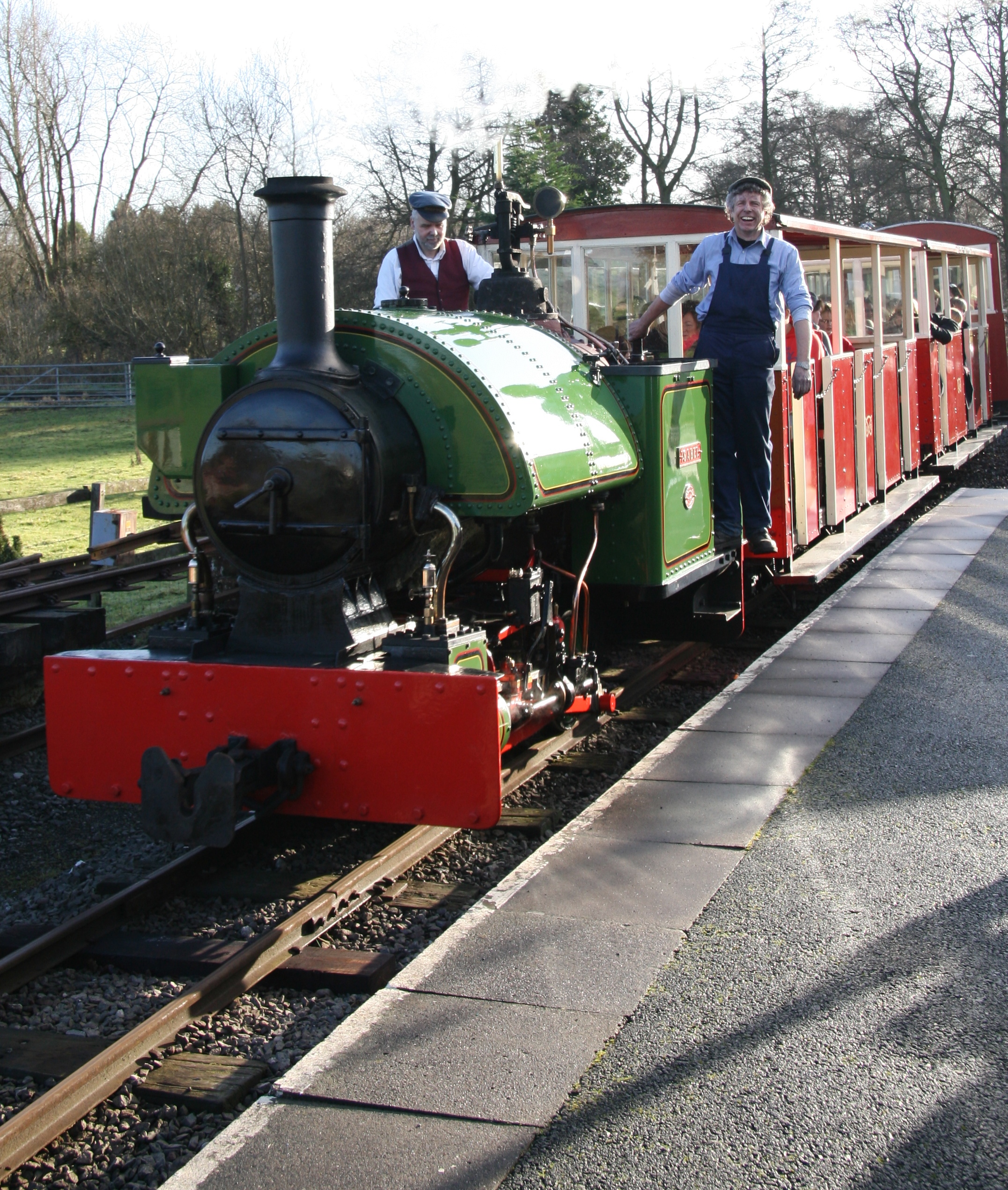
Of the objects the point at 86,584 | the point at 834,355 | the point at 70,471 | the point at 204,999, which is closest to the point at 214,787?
the point at 204,999

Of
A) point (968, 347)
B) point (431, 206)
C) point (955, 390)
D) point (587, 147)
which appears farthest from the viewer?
point (587, 147)

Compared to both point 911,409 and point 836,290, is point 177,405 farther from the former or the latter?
point 911,409

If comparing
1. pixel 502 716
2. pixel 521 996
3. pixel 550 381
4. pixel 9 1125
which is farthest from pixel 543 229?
pixel 9 1125

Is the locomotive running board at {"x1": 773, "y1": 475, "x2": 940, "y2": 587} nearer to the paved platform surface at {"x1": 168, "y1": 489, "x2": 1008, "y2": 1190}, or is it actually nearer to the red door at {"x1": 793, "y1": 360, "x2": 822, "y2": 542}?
the red door at {"x1": 793, "y1": 360, "x2": 822, "y2": 542}

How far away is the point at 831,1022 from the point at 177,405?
318 cm

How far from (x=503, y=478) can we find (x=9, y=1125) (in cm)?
240

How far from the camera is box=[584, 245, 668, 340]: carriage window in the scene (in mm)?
7840

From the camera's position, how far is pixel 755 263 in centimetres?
632

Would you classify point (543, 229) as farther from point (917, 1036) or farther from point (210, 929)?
point (917, 1036)

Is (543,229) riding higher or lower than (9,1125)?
higher

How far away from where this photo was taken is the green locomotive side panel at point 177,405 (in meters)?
4.66

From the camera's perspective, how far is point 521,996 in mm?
3113

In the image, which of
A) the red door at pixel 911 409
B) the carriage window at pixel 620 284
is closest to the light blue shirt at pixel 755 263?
the carriage window at pixel 620 284

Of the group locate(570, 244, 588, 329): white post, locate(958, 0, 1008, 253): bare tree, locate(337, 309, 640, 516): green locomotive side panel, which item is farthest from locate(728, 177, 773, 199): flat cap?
locate(958, 0, 1008, 253): bare tree
